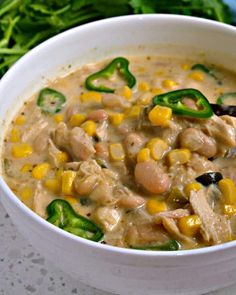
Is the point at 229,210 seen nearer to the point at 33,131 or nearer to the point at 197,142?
the point at 197,142

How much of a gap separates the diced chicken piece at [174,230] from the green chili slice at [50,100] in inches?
33.6

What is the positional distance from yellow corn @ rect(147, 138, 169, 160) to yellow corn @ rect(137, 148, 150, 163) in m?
0.02

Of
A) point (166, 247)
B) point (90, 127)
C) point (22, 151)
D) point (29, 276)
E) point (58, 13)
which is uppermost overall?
point (58, 13)

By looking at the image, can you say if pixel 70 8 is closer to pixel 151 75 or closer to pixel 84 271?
pixel 151 75

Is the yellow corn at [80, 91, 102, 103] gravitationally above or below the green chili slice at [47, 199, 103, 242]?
above

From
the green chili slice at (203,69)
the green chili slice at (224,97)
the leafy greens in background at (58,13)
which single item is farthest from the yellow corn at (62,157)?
the leafy greens in background at (58,13)

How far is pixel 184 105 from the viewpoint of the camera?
2.41 meters

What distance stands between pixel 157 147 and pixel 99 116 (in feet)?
1.04

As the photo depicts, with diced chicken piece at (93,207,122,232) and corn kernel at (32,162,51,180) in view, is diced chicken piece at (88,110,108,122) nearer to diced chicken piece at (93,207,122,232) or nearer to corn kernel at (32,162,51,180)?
corn kernel at (32,162,51,180)

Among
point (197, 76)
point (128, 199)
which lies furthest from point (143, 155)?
point (197, 76)

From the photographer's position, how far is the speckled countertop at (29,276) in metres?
2.33

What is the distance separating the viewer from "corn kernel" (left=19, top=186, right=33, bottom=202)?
232 centimetres

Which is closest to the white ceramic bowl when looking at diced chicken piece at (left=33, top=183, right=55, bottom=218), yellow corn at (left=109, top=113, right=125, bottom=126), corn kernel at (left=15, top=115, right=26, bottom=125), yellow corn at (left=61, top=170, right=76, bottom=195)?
corn kernel at (left=15, top=115, right=26, bottom=125)

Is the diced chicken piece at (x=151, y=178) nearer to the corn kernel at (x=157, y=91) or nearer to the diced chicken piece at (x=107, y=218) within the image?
the diced chicken piece at (x=107, y=218)
